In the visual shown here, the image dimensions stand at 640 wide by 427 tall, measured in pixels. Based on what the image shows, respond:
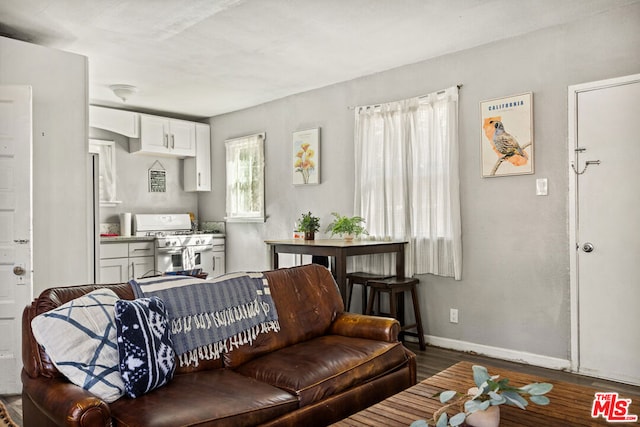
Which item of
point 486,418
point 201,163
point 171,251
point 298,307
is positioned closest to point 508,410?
point 486,418

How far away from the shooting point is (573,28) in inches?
141

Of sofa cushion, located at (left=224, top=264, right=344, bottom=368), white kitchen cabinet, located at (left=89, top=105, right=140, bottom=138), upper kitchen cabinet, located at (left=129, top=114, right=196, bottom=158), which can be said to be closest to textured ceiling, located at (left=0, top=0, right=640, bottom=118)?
white kitchen cabinet, located at (left=89, top=105, right=140, bottom=138)

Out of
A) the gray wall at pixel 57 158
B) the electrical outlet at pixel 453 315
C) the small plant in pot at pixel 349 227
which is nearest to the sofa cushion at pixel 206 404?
the gray wall at pixel 57 158

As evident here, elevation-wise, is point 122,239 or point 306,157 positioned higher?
point 306,157

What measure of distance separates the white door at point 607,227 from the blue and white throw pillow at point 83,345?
3.16m

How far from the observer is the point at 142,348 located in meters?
1.94

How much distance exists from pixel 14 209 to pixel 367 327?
247 centimetres

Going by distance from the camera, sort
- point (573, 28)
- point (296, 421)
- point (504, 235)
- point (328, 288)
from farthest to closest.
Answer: point (504, 235) → point (573, 28) → point (328, 288) → point (296, 421)

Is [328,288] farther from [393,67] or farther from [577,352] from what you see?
[393,67]

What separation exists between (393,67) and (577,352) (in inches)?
115

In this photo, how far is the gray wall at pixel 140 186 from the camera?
6.36 m

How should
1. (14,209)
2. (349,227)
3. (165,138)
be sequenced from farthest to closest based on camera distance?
(165,138), (349,227), (14,209)

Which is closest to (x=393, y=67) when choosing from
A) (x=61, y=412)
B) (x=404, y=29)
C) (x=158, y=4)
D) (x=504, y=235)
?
(x=404, y=29)

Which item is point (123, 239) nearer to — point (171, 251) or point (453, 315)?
point (171, 251)
